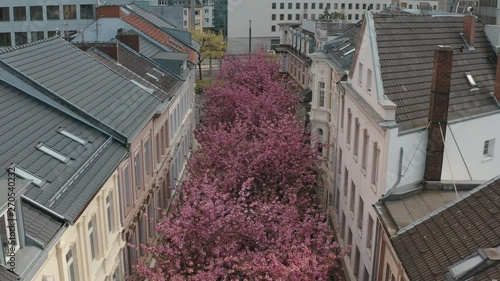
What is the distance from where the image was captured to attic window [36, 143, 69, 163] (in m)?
17.4

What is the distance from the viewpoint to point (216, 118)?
42562 mm

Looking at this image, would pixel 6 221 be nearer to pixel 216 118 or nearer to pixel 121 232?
pixel 121 232

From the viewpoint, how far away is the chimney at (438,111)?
20.1 meters

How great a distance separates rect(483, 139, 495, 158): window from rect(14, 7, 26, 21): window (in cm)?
6020

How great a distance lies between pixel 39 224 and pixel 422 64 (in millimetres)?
16034

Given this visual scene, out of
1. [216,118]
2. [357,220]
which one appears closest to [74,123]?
[357,220]

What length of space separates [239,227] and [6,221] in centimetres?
820

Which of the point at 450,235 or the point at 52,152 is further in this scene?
the point at 52,152

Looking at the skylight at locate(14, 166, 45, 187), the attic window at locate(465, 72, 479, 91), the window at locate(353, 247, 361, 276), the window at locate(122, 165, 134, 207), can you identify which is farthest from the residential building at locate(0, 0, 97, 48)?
the skylight at locate(14, 166, 45, 187)

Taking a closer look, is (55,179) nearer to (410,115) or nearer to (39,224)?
(39,224)

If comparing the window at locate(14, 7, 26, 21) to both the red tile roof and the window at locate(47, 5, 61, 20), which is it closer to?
the window at locate(47, 5, 61, 20)

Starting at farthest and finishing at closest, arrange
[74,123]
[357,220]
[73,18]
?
[73,18]
[357,220]
[74,123]

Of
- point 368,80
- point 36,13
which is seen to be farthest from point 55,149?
point 36,13

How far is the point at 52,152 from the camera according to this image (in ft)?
57.6
